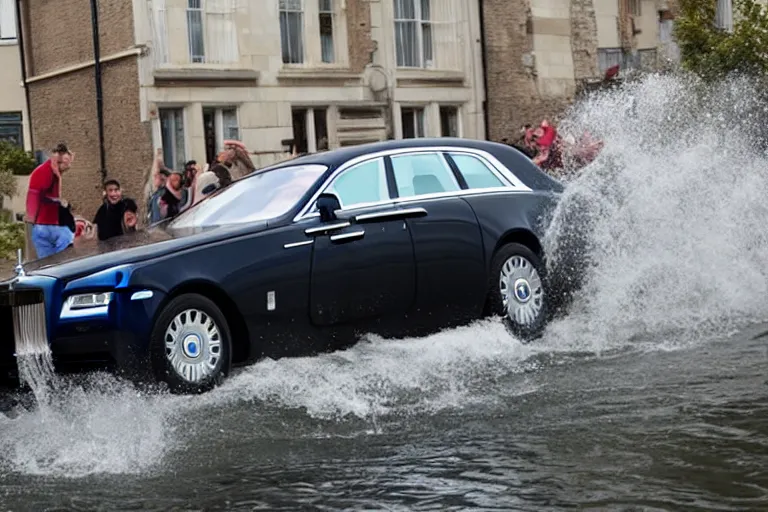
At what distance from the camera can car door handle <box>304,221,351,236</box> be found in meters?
9.53

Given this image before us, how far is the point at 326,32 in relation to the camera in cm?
2916

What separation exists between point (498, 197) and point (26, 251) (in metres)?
15.0

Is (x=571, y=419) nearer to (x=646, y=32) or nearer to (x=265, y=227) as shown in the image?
(x=265, y=227)

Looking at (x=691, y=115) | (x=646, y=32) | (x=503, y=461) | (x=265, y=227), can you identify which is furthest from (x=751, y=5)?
(x=503, y=461)

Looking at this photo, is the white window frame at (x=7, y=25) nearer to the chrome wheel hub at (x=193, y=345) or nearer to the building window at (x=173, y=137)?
the building window at (x=173, y=137)

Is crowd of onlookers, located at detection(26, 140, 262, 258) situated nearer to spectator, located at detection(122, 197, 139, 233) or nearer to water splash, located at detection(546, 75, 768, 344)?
spectator, located at detection(122, 197, 139, 233)

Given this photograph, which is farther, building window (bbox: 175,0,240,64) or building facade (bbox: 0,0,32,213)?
building facade (bbox: 0,0,32,213)

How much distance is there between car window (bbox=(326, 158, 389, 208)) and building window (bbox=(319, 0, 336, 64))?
62.5 feet

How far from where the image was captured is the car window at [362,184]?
1006 centimetres

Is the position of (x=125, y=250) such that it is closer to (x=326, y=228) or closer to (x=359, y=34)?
(x=326, y=228)

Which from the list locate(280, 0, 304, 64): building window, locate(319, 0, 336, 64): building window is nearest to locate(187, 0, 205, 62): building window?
locate(280, 0, 304, 64): building window

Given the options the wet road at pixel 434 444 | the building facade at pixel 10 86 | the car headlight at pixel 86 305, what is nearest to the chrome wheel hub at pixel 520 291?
the wet road at pixel 434 444

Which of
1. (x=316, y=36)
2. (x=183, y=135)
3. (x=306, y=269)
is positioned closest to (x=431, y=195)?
(x=306, y=269)

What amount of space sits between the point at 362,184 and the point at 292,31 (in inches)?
741
